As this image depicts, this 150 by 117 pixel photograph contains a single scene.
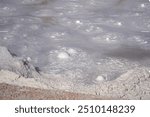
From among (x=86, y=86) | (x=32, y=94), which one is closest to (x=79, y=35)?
(x=86, y=86)

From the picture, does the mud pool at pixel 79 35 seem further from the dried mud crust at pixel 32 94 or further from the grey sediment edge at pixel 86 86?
the dried mud crust at pixel 32 94

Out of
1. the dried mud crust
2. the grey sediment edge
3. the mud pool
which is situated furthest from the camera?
the mud pool

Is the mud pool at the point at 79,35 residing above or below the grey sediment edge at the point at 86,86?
below

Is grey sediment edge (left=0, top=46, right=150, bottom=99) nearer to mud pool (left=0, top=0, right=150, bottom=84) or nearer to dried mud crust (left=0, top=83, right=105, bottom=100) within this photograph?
dried mud crust (left=0, top=83, right=105, bottom=100)

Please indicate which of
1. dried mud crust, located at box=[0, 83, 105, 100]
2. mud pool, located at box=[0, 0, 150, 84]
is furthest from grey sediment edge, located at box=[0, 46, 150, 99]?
mud pool, located at box=[0, 0, 150, 84]

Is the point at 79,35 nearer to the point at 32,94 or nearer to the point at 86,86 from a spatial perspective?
the point at 86,86

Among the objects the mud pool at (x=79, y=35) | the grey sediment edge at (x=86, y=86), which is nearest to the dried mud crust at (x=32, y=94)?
the grey sediment edge at (x=86, y=86)

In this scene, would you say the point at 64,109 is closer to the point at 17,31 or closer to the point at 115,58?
the point at 115,58
